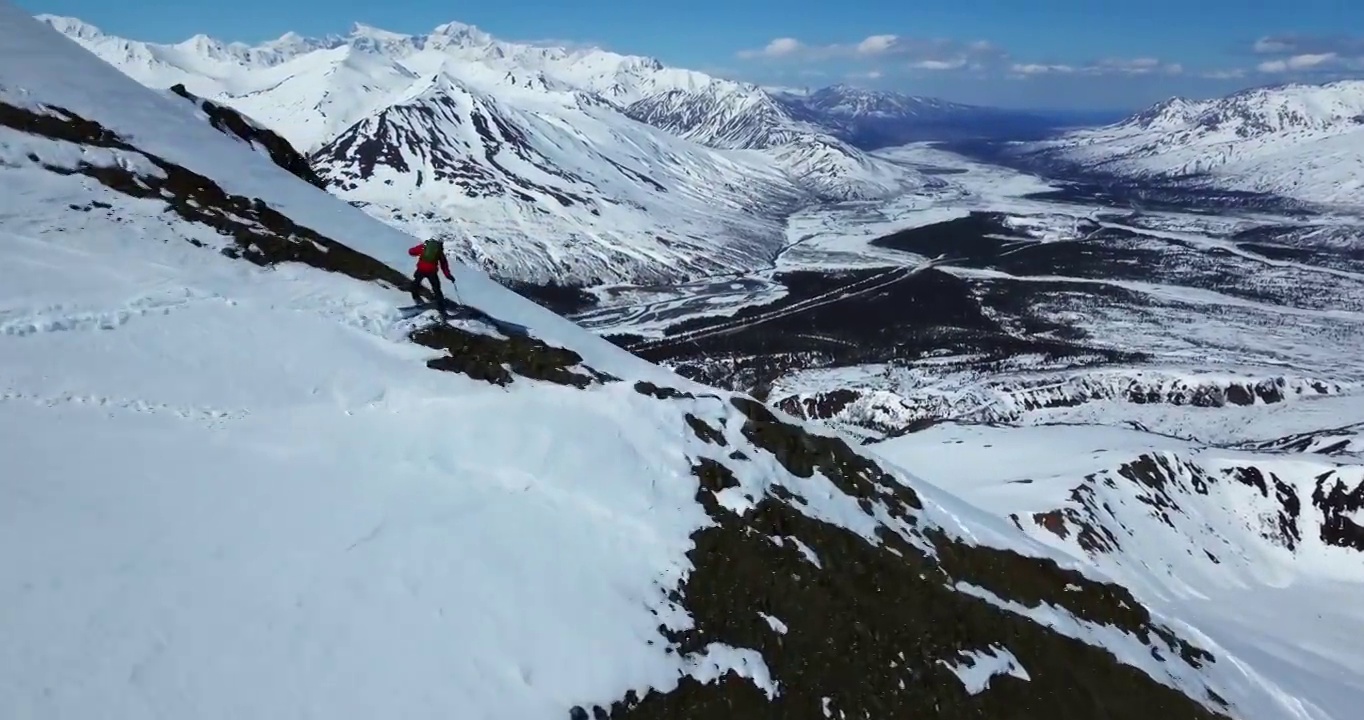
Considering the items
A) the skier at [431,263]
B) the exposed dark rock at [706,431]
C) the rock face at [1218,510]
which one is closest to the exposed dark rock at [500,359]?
the skier at [431,263]

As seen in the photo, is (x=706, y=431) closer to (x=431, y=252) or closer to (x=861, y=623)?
(x=861, y=623)

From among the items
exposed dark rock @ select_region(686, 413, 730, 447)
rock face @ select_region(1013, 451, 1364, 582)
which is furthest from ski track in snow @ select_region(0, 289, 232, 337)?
rock face @ select_region(1013, 451, 1364, 582)

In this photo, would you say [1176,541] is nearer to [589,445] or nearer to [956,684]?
[956,684]

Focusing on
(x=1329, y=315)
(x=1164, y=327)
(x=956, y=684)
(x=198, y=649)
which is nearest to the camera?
(x=198, y=649)

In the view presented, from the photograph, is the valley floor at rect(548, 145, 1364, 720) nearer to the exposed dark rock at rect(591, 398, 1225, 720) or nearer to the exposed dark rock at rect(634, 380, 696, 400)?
the exposed dark rock at rect(591, 398, 1225, 720)

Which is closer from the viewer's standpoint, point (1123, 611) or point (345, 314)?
point (345, 314)

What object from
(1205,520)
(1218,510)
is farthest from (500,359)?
(1218,510)

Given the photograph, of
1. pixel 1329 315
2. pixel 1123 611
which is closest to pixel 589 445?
pixel 1123 611
